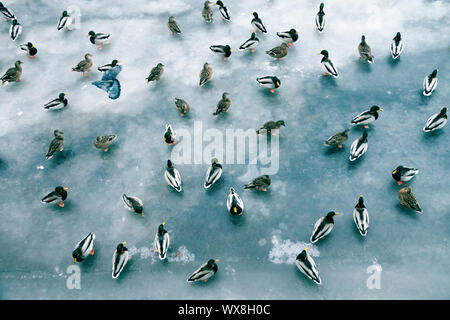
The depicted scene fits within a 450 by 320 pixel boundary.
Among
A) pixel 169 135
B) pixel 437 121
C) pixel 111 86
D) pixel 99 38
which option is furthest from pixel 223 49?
pixel 437 121

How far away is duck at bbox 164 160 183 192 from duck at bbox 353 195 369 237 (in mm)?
3693

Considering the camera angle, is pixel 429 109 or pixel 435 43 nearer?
pixel 429 109

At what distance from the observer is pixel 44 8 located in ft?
44.4

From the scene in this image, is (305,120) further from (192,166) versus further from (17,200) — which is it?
(17,200)

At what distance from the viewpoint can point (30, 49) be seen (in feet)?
37.2

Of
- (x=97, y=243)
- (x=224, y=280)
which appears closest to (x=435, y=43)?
(x=224, y=280)

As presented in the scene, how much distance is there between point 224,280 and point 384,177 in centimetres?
421

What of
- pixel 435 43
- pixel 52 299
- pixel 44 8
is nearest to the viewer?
pixel 52 299

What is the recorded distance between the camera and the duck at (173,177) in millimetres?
8164

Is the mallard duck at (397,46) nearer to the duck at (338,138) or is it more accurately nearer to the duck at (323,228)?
the duck at (338,138)

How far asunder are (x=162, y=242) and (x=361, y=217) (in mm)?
3890

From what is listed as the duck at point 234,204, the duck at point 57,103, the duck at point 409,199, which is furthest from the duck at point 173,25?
the duck at point 409,199

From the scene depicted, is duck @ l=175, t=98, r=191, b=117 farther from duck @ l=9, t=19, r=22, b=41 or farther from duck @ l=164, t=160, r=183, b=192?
duck @ l=9, t=19, r=22, b=41

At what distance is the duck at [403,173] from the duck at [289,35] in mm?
5187
